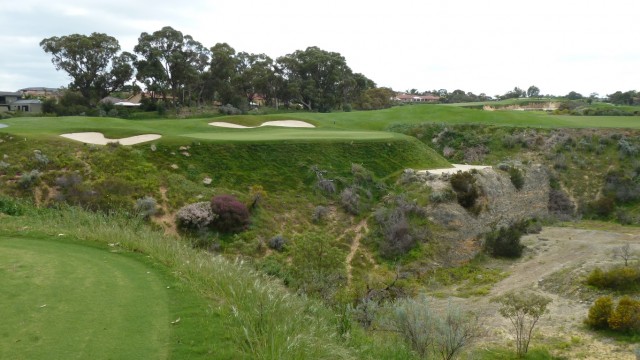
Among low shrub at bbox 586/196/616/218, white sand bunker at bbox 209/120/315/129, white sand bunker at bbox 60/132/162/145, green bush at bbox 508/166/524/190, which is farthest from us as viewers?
white sand bunker at bbox 209/120/315/129

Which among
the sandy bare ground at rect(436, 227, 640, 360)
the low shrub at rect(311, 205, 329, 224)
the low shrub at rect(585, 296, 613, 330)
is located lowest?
the sandy bare ground at rect(436, 227, 640, 360)

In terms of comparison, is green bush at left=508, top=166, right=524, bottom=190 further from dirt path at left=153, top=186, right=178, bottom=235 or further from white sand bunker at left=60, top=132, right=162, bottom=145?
white sand bunker at left=60, top=132, right=162, bottom=145

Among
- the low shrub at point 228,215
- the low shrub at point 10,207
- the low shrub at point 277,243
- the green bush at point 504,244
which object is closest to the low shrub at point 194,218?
the low shrub at point 228,215

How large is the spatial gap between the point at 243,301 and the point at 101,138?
20.5 metres

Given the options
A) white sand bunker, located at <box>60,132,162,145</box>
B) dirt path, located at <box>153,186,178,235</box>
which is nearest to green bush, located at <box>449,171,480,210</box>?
dirt path, located at <box>153,186,178,235</box>

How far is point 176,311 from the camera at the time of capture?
25.0 feet

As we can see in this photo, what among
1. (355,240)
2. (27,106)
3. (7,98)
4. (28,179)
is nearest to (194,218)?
(28,179)

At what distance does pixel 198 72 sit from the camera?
53.6m

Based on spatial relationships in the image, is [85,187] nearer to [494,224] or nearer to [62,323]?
[62,323]

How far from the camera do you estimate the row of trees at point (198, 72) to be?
4888 cm

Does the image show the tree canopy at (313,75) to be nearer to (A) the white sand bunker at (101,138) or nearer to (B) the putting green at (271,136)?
(B) the putting green at (271,136)

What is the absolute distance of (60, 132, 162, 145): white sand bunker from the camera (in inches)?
961

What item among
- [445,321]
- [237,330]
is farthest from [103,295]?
[445,321]

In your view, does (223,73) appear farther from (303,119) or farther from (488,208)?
(488,208)
